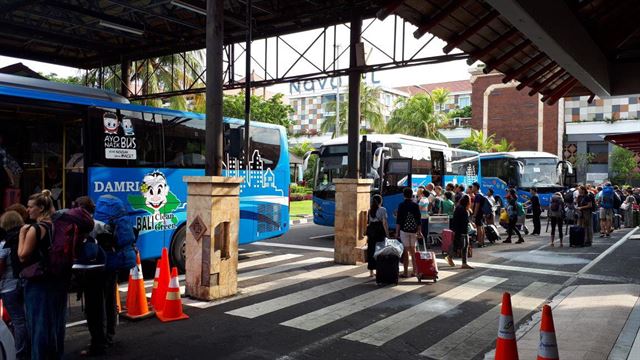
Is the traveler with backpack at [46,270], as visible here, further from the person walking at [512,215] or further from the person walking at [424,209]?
the person walking at [512,215]

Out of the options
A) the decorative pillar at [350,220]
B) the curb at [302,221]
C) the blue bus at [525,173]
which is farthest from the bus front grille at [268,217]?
the blue bus at [525,173]

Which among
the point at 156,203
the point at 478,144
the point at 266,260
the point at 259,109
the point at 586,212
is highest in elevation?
the point at 259,109

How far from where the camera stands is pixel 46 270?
4672 mm

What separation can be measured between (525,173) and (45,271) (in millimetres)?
26087

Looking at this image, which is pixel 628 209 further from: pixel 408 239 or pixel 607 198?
pixel 408 239

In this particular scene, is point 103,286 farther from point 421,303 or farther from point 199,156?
point 199,156

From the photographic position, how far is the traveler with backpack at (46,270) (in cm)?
462

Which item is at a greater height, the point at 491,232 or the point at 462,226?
the point at 462,226

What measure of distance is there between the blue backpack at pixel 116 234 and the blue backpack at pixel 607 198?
→ 52.8 ft

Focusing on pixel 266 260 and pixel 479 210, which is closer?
pixel 266 260

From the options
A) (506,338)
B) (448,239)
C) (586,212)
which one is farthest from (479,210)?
(506,338)

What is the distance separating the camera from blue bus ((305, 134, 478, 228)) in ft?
52.1

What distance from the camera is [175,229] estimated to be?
1034cm

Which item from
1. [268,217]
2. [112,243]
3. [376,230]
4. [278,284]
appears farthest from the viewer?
[268,217]
